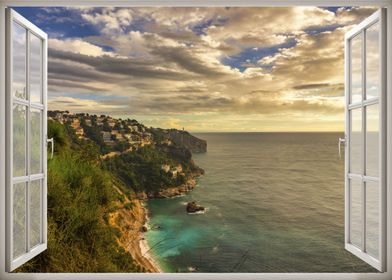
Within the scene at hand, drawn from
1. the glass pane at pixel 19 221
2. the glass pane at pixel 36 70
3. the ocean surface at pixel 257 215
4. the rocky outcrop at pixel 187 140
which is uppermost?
the glass pane at pixel 36 70

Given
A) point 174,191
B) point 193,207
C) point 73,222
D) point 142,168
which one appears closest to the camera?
point 73,222

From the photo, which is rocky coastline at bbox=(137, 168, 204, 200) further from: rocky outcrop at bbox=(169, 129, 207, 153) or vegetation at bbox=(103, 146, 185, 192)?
rocky outcrop at bbox=(169, 129, 207, 153)

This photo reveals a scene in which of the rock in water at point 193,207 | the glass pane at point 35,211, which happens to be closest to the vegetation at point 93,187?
the rock in water at point 193,207

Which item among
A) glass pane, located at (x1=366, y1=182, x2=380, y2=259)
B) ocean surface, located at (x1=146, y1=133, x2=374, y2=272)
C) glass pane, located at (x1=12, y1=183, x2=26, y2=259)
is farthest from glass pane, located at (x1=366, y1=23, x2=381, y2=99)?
ocean surface, located at (x1=146, y1=133, x2=374, y2=272)

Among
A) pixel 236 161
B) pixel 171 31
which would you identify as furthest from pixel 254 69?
pixel 236 161

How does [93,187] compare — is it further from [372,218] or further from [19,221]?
[372,218]

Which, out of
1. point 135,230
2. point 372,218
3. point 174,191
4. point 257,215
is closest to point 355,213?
point 372,218

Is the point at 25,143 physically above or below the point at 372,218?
above

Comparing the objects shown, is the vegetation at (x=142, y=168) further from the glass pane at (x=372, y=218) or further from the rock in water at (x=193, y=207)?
the glass pane at (x=372, y=218)
